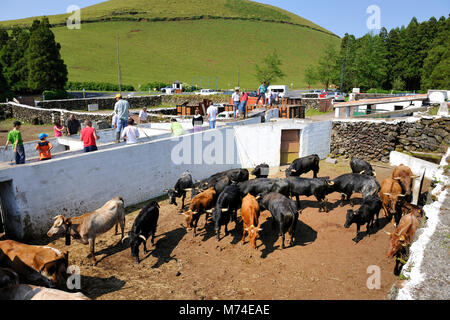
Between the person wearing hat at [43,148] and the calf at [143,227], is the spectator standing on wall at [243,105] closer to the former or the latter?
the person wearing hat at [43,148]

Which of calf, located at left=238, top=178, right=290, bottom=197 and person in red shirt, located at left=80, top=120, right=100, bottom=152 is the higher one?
person in red shirt, located at left=80, top=120, right=100, bottom=152

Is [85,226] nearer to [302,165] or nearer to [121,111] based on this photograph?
[121,111]

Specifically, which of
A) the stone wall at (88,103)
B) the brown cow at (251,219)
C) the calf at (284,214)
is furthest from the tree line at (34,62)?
the calf at (284,214)

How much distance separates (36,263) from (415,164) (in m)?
15.1

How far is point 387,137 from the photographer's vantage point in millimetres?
17312

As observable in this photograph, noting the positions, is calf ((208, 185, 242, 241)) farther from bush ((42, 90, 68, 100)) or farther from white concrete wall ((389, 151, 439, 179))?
bush ((42, 90, 68, 100))

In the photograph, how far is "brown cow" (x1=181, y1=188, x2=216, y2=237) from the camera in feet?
30.8

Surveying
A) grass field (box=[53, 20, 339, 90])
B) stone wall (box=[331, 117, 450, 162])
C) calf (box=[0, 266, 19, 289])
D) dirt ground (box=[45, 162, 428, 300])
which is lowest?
dirt ground (box=[45, 162, 428, 300])

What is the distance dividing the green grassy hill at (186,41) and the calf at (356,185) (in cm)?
7373

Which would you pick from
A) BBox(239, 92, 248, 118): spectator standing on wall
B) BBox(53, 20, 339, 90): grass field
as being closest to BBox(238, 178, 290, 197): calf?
BBox(239, 92, 248, 118): spectator standing on wall

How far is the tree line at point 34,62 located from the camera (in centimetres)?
4806

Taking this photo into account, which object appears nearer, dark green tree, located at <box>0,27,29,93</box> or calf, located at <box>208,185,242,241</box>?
calf, located at <box>208,185,242,241</box>

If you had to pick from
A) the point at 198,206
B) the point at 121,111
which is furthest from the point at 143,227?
the point at 121,111

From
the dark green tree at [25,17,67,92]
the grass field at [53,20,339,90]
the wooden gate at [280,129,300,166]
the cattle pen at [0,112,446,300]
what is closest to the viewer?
the cattle pen at [0,112,446,300]
